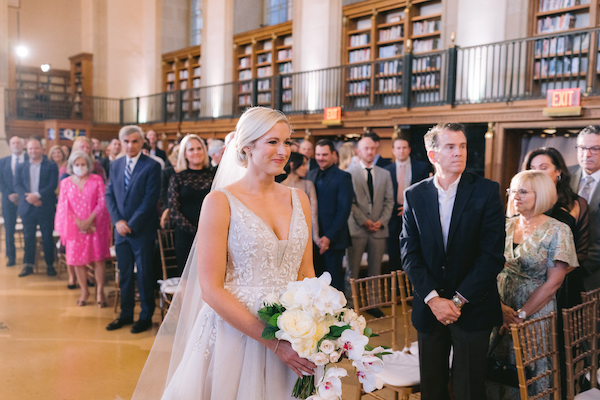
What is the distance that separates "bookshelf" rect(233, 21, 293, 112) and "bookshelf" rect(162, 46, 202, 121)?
1.54 metres

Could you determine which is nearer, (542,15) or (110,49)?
(542,15)

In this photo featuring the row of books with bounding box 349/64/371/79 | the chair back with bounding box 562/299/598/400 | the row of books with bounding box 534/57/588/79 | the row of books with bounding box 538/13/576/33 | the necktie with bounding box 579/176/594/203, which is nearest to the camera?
the chair back with bounding box 562/299/598/400

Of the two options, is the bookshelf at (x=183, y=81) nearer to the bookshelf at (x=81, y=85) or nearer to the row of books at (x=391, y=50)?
the bookshelf at (x=81, y=85)

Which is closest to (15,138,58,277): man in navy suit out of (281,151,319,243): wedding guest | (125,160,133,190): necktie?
(125,160,133,190): necktie

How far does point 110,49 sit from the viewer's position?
16.0m

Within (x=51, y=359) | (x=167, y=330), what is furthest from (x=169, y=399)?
(x=51, y=359)

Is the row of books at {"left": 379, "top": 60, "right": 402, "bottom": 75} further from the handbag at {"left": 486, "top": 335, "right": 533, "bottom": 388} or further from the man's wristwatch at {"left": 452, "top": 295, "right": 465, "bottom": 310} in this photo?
the man's wristwatch at {"left": 452, "top": 295, "right": 465, "bottom": 310}

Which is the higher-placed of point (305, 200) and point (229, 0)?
point (229, 0)

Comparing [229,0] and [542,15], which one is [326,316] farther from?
[229,0]

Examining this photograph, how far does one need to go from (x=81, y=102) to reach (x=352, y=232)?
14183 mm

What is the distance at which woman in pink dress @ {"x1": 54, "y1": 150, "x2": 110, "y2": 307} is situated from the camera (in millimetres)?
4785

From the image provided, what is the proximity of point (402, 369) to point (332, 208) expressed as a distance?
2.11 meters

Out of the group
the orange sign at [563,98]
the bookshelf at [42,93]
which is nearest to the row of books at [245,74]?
the bookshelf at [42,93]

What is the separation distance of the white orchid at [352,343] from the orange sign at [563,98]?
6046 millimetres
